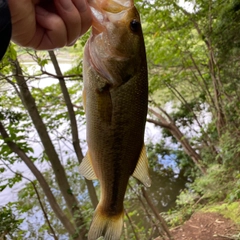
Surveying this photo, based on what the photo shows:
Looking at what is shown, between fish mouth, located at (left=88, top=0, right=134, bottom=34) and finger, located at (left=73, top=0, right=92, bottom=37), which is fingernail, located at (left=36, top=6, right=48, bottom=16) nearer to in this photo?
finger, located at (left=73, top=0, right=92, bottom=37)

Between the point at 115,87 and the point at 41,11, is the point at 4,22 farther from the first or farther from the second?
the point at 115,87

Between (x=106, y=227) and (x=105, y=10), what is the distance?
123 centimetres

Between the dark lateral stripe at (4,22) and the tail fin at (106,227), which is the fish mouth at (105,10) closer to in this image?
the dark lateral stripe at (4,22)

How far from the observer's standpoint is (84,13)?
3.66 feet

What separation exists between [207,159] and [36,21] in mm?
7562

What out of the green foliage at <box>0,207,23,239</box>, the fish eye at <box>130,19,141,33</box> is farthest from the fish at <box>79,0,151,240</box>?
the green foliage at <box>0,207,23,239</box>

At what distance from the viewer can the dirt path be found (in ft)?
16.4

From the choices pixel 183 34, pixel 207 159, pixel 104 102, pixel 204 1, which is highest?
pixel 183 34

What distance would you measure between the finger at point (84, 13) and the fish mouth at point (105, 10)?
78mm

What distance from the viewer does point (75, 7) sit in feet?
3.48

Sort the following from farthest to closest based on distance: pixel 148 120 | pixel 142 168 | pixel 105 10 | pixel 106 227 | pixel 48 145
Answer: pixel 148 120 < pixel 48 145 < pixel 106 227 < pixel 142 168 < pixel 105 10

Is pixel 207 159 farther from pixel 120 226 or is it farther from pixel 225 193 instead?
pixel 120 226

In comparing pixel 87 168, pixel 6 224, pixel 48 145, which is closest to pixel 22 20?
pixel 87 168

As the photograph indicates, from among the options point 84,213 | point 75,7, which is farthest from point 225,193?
point 75,7
